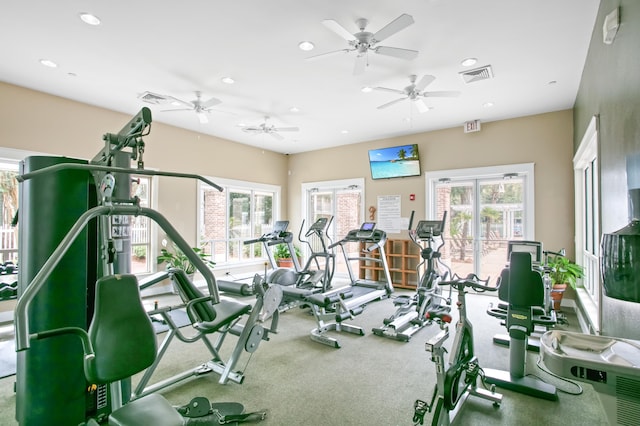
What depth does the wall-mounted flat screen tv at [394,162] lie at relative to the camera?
6.72 m

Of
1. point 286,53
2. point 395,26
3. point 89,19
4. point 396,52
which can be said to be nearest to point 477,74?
point 396,52

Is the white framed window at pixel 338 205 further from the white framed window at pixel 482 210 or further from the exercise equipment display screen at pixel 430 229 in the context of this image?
the exercise equipment display screen at pixel 430 229

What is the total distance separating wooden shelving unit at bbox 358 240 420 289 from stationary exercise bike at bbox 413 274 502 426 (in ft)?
12.8

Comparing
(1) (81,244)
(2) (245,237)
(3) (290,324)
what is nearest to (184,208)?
(2) (245,237)

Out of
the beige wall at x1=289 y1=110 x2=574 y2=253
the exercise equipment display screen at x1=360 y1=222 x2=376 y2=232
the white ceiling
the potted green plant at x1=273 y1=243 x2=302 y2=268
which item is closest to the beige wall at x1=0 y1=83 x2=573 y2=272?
the beige wall at x1=289 y1=110 x2=574 y2=253

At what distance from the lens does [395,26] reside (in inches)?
107

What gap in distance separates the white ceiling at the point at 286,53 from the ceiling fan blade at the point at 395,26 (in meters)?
0.20

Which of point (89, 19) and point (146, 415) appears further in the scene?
point (89, 19)

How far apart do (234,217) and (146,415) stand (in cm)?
603

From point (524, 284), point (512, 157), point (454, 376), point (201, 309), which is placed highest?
point (512, 157)

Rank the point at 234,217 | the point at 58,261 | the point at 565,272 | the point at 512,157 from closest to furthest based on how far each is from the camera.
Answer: the point at 58,261 < the point at 565,272 < the point at 512,157 < the point at 234,217

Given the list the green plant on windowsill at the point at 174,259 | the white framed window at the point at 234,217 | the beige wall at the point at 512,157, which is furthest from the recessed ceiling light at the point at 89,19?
the beige wall at the point at 512,157

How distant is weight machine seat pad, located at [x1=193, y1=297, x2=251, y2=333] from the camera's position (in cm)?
259

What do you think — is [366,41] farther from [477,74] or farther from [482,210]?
[482,210]
